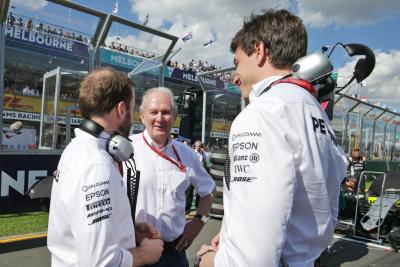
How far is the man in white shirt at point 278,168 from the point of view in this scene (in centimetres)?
117

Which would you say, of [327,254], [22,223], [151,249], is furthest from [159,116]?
[22,223]

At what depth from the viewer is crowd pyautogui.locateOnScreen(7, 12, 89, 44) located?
670cm

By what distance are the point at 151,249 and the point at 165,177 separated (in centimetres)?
93

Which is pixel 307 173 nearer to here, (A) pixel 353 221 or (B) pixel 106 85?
(B) pixel 106 85

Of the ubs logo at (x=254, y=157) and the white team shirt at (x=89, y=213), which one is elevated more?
the ubs logo at (x=254, y=157)

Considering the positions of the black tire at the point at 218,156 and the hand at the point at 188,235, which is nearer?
the hand at the point at 188,235

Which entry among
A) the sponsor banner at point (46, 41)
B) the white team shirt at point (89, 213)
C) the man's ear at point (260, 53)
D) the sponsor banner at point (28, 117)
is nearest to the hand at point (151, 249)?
the white team shirt at point (89, 213)

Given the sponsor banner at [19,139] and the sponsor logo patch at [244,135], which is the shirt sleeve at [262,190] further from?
the sponsor banner at [19,139]

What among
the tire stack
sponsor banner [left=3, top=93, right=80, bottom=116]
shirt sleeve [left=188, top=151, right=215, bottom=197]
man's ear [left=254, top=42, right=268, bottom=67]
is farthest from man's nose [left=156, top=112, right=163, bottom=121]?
the tire stack

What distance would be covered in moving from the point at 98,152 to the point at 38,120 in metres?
6.53

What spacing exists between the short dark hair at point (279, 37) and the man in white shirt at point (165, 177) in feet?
4.56

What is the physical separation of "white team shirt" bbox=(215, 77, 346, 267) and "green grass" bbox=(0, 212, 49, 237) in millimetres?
5653

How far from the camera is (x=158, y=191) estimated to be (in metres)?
2.65

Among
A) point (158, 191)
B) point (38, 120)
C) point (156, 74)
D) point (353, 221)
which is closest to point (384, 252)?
point (353, 221)
